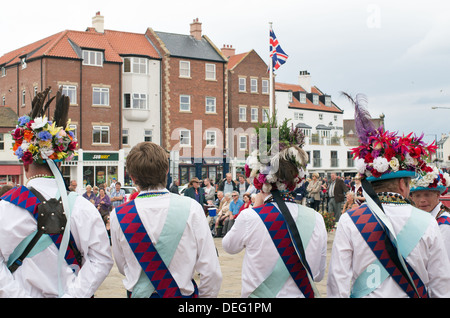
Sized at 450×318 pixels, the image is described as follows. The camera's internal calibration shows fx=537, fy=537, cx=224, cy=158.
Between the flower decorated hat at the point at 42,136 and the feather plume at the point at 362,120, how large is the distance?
2.07 meters

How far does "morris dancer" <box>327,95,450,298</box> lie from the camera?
3250mm

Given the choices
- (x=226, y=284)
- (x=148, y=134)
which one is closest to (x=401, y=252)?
(x=226, y=284)

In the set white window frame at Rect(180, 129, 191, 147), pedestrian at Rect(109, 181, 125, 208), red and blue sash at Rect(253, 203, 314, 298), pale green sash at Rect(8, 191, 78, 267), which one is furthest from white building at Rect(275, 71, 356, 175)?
pale green sash at Rect(8, 191, 78, 267)

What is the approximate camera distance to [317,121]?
6444 cm

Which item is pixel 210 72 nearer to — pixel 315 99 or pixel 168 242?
pixel 315 99

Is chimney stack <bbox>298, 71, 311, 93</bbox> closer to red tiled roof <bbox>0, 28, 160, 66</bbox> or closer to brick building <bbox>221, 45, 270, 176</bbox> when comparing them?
brick building <bbox>221, 45, 270, 176</bbox>

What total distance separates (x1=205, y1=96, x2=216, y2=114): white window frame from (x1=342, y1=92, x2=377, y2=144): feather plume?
142 feet

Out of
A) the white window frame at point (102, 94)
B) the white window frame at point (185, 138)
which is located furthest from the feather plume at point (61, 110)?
the white window frame at point (185, 138)

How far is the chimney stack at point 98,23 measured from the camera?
43.9 m

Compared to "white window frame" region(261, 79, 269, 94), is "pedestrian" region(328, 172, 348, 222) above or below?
below

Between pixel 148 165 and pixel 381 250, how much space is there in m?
1.57

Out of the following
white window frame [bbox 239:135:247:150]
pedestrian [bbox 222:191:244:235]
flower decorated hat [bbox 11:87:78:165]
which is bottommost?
pedestrian [bbox 222:191:244:235]

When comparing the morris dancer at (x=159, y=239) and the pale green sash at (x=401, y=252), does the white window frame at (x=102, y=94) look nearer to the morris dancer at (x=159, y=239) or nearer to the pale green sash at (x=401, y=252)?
the morris dancer at (x=159, y=239)
